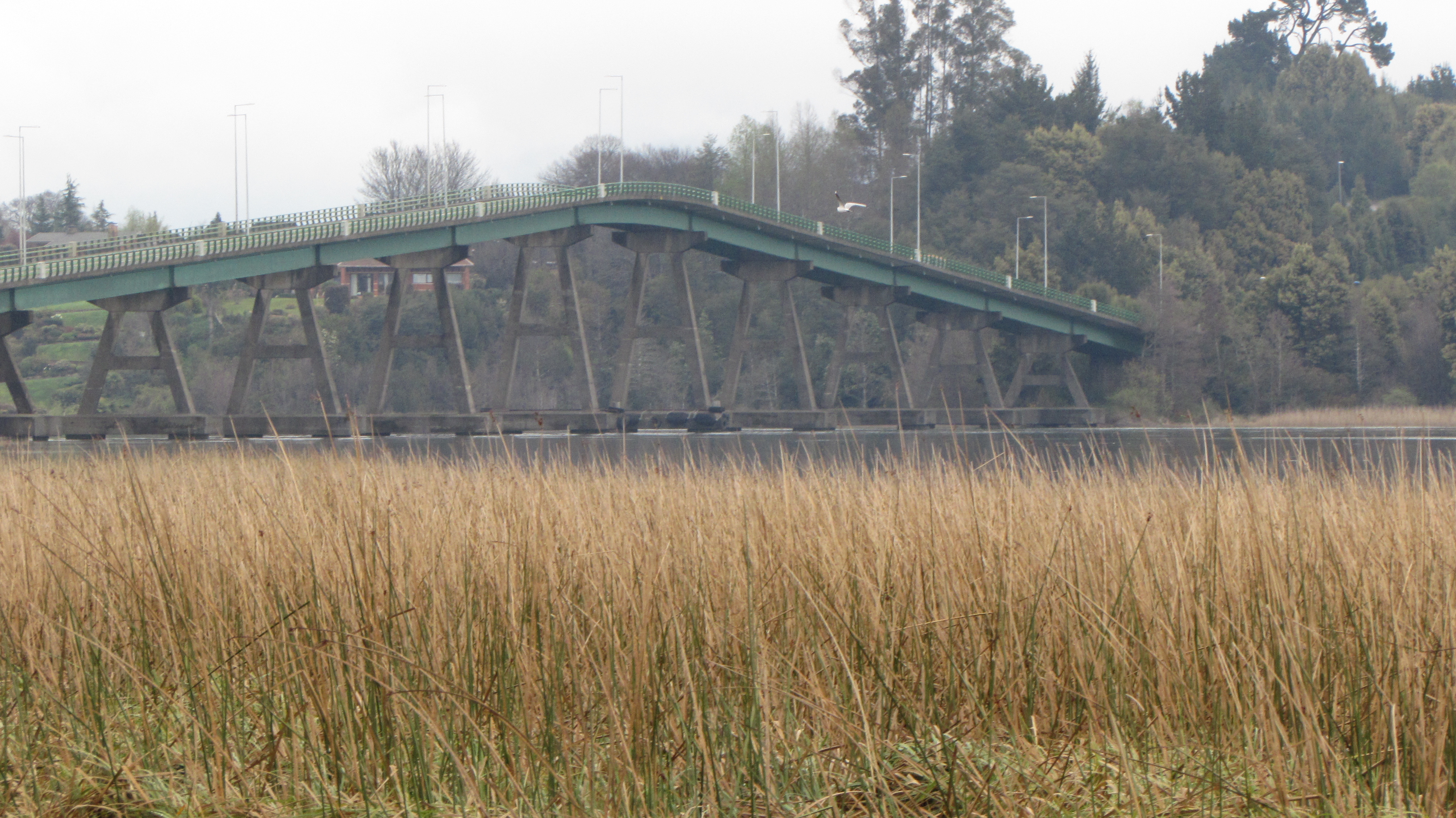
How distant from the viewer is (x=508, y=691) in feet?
15.7

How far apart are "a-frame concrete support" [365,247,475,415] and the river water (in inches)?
80.8

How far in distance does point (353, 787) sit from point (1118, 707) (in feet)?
Answer: 9.11

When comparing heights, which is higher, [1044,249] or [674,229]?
[1044,249]

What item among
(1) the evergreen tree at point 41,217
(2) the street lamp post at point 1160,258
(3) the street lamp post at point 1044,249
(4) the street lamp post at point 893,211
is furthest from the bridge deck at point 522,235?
(1) the evergreen tree at point 41,217

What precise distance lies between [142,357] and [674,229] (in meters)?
25.5

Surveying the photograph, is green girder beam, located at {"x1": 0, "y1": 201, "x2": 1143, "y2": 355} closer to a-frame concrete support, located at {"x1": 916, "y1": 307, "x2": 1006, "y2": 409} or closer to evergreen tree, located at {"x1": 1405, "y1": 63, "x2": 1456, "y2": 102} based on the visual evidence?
a-frame concrete support, located at {"x1": 916, "y1": 307, "x2": 1006, "y2": 409}

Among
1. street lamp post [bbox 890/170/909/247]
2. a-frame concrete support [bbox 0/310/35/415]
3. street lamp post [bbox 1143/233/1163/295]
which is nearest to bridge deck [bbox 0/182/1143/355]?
street lamp post [bbox 890/170/909/247]

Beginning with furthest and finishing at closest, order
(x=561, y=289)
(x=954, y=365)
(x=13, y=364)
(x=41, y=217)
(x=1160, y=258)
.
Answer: (x=41, y=217) < (x=954, y=365) < (x=1160, y=258) < (x=561, y=289) < (x=13, y=364)

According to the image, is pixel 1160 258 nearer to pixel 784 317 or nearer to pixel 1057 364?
pixel 1057 364

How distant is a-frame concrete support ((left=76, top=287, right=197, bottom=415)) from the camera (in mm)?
45719

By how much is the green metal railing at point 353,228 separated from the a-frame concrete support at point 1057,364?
22.2 ft

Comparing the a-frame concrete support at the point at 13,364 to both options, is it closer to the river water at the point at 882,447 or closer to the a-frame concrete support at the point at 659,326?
the river water at the point at 882,447

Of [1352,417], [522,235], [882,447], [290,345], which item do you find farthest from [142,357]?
[1352,417]

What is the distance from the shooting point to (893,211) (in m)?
80.8
